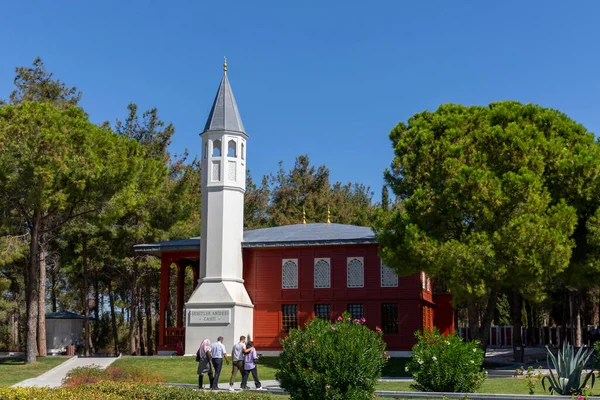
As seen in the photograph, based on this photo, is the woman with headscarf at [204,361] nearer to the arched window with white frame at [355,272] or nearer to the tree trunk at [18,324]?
the arched window with white frame at [355,272]

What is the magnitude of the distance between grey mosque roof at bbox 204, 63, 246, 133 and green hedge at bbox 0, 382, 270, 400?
56.5 feet

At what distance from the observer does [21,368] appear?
26.9m

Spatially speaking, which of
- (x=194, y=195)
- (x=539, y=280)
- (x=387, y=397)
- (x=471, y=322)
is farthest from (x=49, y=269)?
(x=387, y=397)

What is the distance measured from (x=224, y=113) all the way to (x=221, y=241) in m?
5.78

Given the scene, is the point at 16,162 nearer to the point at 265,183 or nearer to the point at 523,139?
the point at 523,139

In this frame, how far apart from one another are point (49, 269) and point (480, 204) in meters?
30.7

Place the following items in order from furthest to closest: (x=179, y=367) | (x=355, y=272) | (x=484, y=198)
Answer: (x=355, y=272) → (x=179, y=367) → (x=484, y=198)

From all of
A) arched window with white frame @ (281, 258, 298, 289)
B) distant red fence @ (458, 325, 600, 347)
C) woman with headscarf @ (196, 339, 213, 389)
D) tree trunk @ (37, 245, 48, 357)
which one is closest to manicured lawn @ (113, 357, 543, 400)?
woman with headscarf @ (196, 339, 213, 389)

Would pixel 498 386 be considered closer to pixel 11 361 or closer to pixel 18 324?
pixel 11 361

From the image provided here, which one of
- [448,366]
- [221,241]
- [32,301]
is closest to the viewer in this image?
[448,366]

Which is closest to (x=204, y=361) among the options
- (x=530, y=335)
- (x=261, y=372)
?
(x=261, y=372)

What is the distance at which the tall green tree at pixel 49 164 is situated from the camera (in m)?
28.1

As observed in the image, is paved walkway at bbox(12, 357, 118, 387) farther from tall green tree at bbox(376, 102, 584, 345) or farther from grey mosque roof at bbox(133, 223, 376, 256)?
tall green tree at bbox(376, 102, 584, 345)

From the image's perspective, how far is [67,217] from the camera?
102ft
